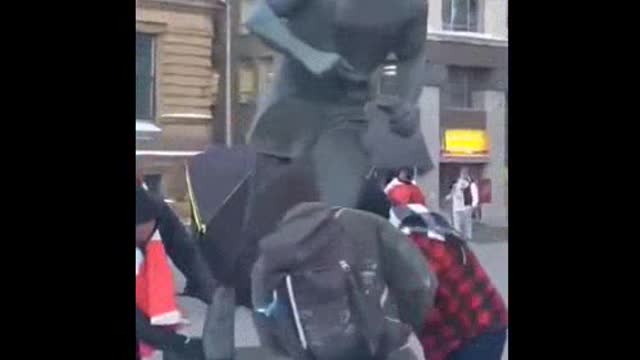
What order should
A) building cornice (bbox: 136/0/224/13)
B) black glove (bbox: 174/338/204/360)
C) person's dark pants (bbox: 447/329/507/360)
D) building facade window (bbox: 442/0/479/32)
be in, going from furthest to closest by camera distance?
person's dark pants (bbox: 447/329/507/360), building facade window (bbox: 442/0/479/32), black glove (bbox: 174/338/204/360), building cornice (bbox: 136/0/224/13)

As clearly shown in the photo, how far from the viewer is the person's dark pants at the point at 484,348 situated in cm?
424

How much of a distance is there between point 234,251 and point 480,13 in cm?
113

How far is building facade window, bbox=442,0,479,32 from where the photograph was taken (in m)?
4.12

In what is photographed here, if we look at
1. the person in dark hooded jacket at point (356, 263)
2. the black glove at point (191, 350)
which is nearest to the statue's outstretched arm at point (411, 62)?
the person in dark hooded jacket at point (356, 263)

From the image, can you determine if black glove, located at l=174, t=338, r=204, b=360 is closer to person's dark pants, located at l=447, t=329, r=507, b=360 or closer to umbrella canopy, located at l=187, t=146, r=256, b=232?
umbrella canopy, located at l=187, t=146, r=256, b=232

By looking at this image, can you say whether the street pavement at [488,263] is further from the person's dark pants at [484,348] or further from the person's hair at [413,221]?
the person's hair at [413,221]

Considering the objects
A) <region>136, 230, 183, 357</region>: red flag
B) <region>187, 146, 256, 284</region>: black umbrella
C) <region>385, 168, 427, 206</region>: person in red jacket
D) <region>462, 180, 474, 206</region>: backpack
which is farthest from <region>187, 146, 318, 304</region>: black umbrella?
<region>462, 180, 474, 206</region>: backpack

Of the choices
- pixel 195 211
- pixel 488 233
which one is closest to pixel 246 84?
pixel 195 211

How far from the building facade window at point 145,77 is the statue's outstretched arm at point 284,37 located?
0.33 meters

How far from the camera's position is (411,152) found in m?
4.17
